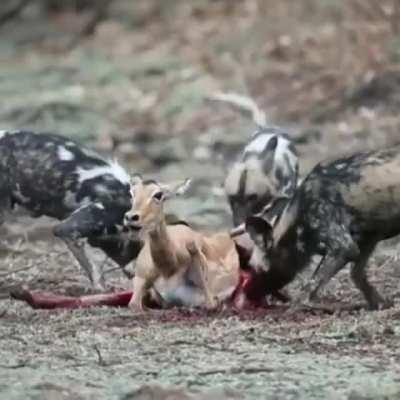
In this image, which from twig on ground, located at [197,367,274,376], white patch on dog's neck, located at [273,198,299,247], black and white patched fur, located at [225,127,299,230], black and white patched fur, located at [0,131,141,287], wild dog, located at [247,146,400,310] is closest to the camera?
twig on ground, located at [197,367,274,376]

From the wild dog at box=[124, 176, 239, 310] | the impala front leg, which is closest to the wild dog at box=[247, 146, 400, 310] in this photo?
the wild dog at box=[124, 176, 239, 310]

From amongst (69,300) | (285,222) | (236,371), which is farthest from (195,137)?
(236,371)

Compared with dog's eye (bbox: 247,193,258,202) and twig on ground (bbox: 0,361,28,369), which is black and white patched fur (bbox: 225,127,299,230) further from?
twig on ground (bbox: 0,361,28,369)

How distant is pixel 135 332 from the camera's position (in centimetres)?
675

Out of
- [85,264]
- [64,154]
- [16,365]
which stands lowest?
[85,264]

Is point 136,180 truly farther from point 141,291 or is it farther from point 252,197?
point 252,197

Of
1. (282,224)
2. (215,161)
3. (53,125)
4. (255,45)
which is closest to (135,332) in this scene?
(282,224)

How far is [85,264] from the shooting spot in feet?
27.5

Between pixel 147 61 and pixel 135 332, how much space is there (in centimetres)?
1009

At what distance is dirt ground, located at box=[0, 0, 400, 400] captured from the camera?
19.9ft

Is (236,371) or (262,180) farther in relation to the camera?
(262,180)

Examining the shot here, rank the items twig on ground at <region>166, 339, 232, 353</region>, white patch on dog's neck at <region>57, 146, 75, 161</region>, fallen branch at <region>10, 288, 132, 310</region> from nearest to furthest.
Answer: twig on ground at <region>166, 339, 232, 353</region>
fallen branch at <region>10, 288, 132, 310</region>
white patch on dog's neck at <region>57, 146, 75, 161</region>

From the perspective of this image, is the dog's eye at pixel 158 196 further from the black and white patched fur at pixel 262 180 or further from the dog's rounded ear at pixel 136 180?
the black and white patched fur at pixel 262 180

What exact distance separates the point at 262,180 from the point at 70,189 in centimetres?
86
